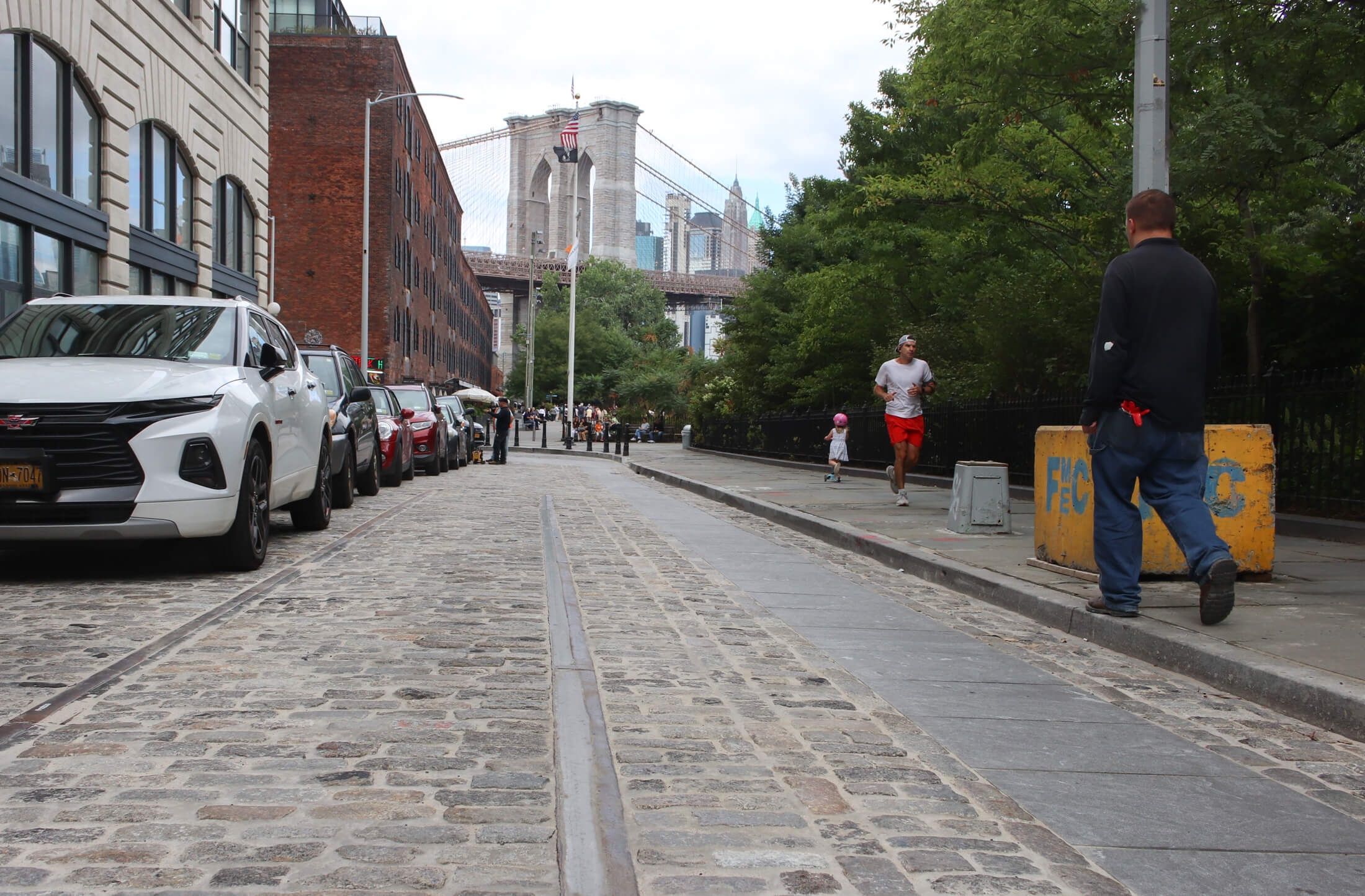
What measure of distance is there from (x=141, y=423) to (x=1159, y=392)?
215 inches

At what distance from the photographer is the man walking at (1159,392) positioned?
5.68 m

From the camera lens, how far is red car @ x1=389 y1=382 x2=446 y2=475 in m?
20.9

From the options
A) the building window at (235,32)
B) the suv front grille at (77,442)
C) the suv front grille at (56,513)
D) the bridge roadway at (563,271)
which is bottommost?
the suv front grille at (56,513)

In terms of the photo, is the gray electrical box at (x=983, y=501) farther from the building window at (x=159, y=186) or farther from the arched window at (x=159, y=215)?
the building window at (x=159, y=186)

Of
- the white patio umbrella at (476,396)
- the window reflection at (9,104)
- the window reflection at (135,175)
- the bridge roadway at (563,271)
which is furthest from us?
the bridge roadway at (563,271)

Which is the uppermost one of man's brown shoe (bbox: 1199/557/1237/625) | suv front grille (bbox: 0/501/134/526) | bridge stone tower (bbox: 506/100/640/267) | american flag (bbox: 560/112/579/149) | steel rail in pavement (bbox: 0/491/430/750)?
bridge stone tower (bbox: 506/100/640/267)

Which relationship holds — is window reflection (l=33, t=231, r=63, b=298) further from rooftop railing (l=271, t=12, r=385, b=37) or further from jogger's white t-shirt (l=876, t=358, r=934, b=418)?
rooftop railing (l=271, t=12, r=385, b=37)

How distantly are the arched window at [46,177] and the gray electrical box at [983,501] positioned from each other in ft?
35.4

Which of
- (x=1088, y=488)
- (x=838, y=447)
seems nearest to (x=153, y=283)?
(x=838, y=447)

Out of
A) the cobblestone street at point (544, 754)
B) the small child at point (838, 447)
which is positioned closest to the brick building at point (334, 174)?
the small child at point (838, 447)

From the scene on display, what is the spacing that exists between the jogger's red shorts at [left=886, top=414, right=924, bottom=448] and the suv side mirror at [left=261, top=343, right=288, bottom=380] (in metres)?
6.57

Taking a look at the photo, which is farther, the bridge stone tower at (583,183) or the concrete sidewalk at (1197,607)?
the bridge stone tower at (583,183)

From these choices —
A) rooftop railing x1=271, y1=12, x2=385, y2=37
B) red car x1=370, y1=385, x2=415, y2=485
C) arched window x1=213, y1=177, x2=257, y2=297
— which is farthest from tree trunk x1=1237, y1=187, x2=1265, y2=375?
rooftop railing x1=271, y1=12, x2=385, y2=37

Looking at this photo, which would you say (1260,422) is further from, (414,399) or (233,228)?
(233,228)
